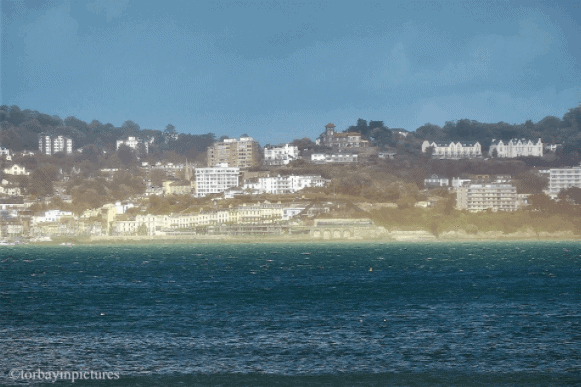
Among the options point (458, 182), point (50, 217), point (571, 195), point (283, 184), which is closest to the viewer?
point (50, 217)

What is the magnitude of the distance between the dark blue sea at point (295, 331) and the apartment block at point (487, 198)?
106 m

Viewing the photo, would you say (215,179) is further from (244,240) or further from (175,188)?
(244,240)

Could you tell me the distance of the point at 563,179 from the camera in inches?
7131

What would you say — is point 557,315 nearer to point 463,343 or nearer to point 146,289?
point 463,343

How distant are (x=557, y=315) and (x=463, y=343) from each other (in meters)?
9.51

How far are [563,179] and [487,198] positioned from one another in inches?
1285

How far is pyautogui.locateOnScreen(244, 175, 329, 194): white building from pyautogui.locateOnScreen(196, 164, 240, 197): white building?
1014 centimetres

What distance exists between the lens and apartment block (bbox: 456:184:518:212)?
521 ft

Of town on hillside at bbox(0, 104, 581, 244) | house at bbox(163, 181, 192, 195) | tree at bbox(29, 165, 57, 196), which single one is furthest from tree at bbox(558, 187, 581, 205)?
tree at bbox(29, 165, 57, 196)

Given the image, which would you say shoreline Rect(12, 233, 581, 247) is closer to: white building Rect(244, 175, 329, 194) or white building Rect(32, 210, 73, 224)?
white building Rect(32, 210, 73, 224)

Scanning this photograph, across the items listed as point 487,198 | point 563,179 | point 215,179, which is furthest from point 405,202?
point 215,179

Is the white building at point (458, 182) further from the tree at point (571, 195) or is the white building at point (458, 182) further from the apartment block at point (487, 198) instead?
the tree at point (571, 195)

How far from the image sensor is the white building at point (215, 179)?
190 metres

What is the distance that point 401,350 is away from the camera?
84.6ft
